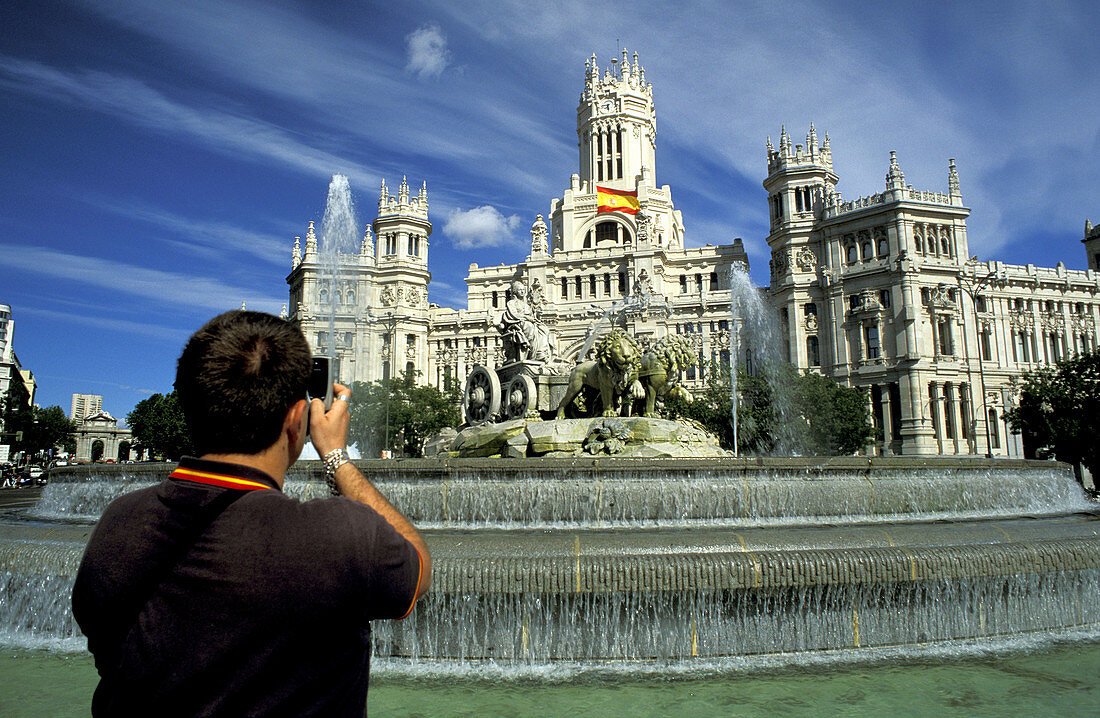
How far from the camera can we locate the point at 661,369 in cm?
1669

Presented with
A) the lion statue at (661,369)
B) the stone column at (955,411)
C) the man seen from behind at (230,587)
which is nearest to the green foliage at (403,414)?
the lion statue at (661,369)

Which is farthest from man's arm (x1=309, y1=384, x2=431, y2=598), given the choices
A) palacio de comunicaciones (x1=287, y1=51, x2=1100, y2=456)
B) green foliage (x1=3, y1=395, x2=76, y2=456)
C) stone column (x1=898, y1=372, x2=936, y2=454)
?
green foliage (x1=3, y1=395, x2=76, y2=456)

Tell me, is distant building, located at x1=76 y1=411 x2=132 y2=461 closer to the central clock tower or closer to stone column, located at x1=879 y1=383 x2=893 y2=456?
the central clock tower

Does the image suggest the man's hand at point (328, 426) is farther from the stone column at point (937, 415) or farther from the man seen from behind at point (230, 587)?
the stone column at point (937, 415)

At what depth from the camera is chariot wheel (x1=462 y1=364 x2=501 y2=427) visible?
19.5m

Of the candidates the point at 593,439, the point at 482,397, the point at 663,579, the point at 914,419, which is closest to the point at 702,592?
the point at 663,579

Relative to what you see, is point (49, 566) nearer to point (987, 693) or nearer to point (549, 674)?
point (549, 674)

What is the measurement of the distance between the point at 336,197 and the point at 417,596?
39014mm

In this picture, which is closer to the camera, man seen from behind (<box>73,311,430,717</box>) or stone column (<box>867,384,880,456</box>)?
man seen from behind (<box>73,311,430,717</box>)

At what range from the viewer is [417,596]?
2.10m

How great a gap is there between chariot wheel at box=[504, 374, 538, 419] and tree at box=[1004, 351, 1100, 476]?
118 ft

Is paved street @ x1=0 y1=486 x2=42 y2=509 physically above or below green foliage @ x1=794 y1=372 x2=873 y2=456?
below

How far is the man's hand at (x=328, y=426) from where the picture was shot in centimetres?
246

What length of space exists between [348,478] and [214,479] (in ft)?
1.47
